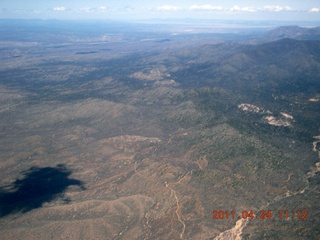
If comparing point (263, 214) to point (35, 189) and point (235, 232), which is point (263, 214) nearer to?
point (235, 232)

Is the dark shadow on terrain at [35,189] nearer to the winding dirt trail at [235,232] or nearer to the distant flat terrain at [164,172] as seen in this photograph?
the distant flat terrain at [164,172]

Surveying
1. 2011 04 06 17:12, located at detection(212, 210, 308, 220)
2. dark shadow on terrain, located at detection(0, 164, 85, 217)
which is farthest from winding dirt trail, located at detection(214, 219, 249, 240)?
dark shadow on terrain, located at detection(0, 164, 85, 217)

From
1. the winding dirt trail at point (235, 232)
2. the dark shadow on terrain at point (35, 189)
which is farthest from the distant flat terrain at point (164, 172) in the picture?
the dark shadow on terrain at point (35, 189)

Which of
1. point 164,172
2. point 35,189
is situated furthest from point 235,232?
point 35,189

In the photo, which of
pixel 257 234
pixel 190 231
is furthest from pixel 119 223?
pixel 257 234

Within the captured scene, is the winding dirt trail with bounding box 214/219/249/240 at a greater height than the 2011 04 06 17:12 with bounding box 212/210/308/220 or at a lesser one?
lesser

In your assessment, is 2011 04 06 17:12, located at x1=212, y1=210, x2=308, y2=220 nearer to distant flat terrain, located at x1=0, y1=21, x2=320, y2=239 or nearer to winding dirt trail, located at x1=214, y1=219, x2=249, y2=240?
distant flat terrain, located at x1=0, y1=21, x2=320, y2=239

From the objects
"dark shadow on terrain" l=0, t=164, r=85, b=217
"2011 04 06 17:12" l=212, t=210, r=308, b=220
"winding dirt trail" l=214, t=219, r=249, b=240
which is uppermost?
"2011 04 06 17:12" l=212, t=210, r=308, b=220

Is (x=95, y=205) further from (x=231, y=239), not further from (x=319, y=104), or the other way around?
(x=319, y=104)
